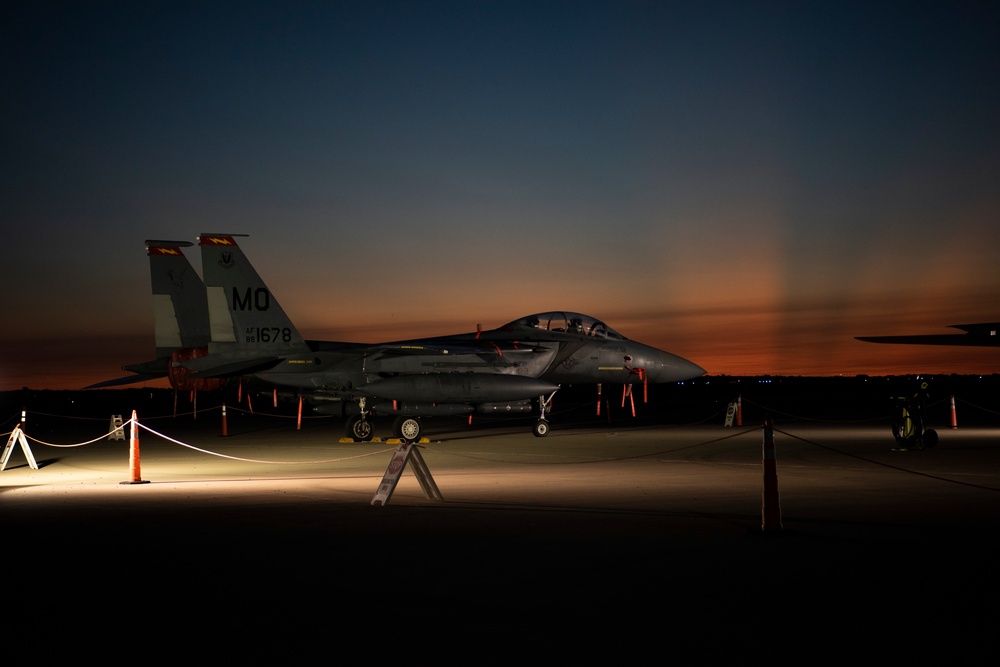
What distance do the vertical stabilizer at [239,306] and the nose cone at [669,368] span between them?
9.78 m

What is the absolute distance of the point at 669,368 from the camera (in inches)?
1142

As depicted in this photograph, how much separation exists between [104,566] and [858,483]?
934 centimetres

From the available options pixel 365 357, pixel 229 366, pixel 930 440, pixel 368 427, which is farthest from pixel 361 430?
pixel 930 440

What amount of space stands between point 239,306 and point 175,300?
4873mm

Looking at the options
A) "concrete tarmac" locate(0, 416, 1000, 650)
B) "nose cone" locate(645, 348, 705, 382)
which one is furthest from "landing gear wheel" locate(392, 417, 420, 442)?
"concrete tarmac" locate(0, 416, 1000, 650)

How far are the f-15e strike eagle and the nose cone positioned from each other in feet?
0.11

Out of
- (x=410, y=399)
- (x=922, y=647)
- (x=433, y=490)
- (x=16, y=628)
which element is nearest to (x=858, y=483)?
(x=433, y=490)

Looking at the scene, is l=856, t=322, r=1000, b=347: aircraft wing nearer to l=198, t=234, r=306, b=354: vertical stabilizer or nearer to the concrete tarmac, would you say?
the concrete tarmac

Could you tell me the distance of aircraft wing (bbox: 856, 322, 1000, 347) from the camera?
2509 centimetres

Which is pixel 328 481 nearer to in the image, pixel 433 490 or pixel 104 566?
pixel 433 490

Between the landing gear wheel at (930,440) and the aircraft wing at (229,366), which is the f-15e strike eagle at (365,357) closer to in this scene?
the aircraft wing at (229,366)

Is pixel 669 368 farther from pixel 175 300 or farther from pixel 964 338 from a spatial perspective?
pixel 175 300

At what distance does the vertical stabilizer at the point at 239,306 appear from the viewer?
2314 centimetres

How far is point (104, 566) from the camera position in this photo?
7871 mm
